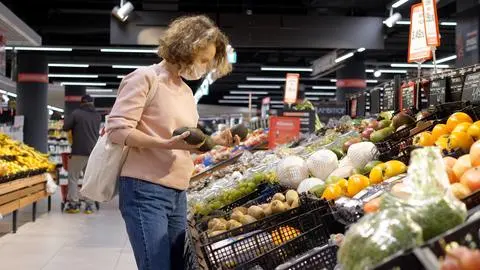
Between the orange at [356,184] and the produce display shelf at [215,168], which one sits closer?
the orange at [356,184]

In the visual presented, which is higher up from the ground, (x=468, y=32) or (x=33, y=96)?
(x=468, y=32)

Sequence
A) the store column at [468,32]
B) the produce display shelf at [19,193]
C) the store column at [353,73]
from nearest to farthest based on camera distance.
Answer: the produce display shelf at [19,193] → the store column at [468,32] → the store column at [353,73]

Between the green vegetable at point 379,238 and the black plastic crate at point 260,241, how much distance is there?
92 centimetres

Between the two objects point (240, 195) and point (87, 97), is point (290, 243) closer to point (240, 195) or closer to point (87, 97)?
point (240, 195)

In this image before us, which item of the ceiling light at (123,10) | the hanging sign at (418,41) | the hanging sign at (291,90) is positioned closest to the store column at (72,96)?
the hanging sign at (291,90)

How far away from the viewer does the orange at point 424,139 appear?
291 centimetres

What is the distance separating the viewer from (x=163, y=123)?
2.53m

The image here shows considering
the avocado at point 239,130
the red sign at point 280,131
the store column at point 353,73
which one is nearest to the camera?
the avocado at point 239,130

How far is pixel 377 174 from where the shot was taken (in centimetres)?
276

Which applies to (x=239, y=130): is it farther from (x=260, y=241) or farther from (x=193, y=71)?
(x=260, y=241)

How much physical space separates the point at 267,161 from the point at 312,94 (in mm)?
33455

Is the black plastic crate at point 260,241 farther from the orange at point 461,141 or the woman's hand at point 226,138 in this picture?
the orange at point 461,141

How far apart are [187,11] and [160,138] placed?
40.0ft

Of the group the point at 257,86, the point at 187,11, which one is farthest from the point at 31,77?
the point at 257,86
